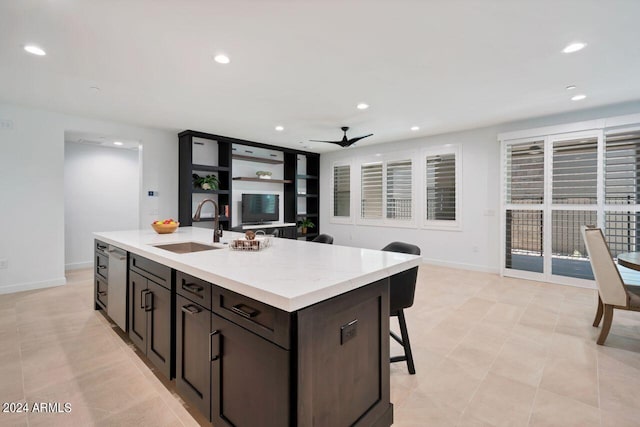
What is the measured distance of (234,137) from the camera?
19.9ft

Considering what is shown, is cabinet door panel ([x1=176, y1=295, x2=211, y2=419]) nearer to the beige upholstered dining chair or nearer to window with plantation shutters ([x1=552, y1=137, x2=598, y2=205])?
the beige upholstered dining chair

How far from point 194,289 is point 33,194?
4.37 m

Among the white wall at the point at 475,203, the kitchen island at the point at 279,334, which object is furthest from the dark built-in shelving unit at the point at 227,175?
the kitchen island at the point at 279,334

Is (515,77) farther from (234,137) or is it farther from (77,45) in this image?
(234,137)

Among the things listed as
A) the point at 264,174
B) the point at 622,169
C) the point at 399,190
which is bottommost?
the point at 399,190

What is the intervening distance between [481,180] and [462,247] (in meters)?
1.27

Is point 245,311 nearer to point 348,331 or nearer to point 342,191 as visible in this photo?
point 348,331

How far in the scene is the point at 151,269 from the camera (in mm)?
2068

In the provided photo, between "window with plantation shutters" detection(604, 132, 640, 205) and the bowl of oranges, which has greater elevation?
"window with plantation shutters" detection(604, 132, 640, 205)

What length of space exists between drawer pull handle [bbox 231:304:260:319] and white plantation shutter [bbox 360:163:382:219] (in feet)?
18.8

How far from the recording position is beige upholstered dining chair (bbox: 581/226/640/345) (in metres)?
2.44

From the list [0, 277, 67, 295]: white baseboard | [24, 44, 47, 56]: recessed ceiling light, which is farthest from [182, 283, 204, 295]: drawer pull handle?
[0, 277, 67, 295]: white baseboard

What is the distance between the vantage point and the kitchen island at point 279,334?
113 cm

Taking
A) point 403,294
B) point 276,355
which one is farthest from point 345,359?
point 403,294
